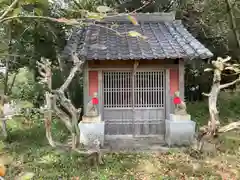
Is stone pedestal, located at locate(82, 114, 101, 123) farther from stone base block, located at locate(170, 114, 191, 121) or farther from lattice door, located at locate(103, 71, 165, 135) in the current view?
stone base block, located at locate(170, 114, 191, 121)

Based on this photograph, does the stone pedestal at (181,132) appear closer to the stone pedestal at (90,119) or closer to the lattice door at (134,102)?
the lattice door at (134,102)

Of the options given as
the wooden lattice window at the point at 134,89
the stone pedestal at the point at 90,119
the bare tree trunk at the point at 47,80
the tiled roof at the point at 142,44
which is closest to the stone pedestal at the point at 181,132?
the wooden lattice window at the point at 134,89

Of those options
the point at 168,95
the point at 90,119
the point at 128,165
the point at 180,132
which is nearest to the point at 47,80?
the point at 90,119

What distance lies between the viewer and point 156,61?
8.48 m

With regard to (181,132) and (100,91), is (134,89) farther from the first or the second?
(181,132)

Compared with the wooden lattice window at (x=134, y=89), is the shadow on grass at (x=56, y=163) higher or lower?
lower

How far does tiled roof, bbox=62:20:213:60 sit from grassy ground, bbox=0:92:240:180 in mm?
2387

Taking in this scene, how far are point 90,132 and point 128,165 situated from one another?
4.75 feet

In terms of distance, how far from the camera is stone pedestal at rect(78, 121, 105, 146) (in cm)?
791

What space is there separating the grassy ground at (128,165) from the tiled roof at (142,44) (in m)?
2.39

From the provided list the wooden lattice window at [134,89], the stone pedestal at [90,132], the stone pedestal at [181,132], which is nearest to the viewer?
the stone pedestal at [90,132]

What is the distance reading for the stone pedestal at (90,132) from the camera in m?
7.91

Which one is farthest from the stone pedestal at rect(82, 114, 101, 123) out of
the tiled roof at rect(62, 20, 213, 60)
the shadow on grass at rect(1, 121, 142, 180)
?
the tiled roof at rect(62, 20, 213, 60)

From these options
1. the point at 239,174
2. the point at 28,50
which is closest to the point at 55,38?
the point at 28,50
